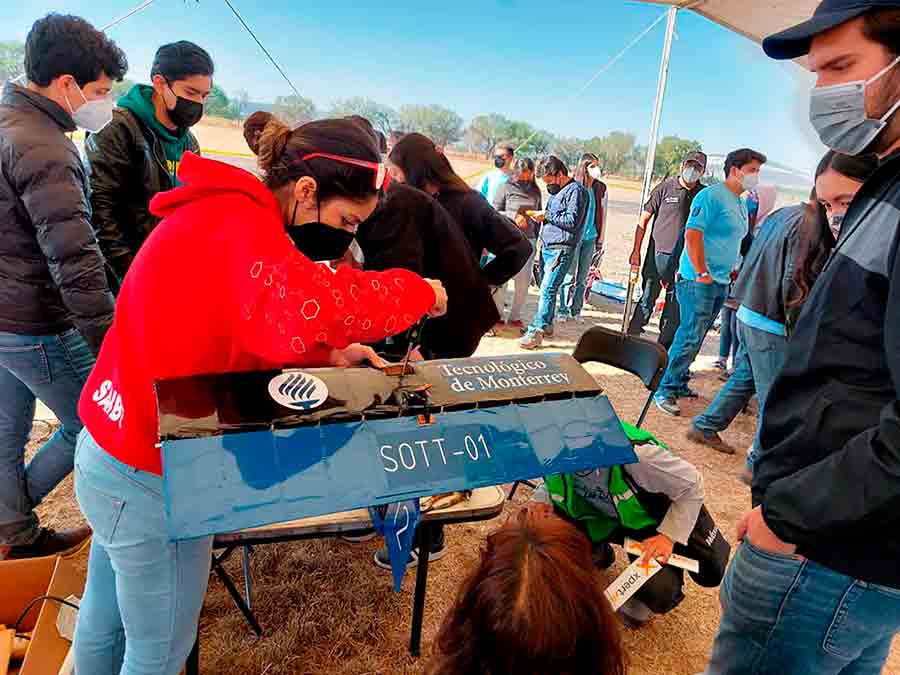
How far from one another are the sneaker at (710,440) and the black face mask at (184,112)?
3481 millimetres

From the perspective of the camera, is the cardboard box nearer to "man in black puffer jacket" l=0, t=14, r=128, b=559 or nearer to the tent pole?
"man in black puffer jacket" l=0, t=14, r=128, b=559

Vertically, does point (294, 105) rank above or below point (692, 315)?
above

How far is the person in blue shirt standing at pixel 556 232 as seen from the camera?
5.12 m

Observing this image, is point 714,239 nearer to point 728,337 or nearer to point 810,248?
point 810,248

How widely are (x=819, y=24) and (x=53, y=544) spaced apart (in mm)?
2801

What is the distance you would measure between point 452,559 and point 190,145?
7.55ft

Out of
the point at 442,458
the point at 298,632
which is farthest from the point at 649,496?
the point at 298,632

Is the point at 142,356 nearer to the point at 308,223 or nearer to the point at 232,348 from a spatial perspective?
the point at 232,348

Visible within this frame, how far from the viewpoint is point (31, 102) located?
1625 millimetres

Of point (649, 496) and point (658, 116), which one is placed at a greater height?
point (658, 116)

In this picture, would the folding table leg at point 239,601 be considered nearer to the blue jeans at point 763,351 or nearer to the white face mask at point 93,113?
the white face mask at point 93,113

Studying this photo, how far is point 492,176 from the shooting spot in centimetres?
577

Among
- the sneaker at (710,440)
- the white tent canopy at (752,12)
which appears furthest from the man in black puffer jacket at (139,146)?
the white tent canopy at (752,12)

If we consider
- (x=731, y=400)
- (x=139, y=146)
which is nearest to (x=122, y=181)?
(x=139, y=146)
